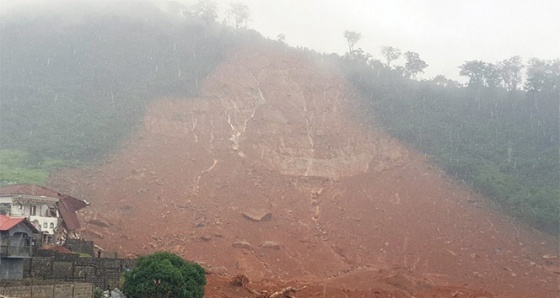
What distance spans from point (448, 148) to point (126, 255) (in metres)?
25.0

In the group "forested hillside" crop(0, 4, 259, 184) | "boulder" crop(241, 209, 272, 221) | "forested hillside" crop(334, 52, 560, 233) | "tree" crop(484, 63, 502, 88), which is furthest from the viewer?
"tree" crop(484, 63, 502, 88)

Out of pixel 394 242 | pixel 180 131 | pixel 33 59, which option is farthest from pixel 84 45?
pixel 394 242

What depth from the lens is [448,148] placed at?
138ft

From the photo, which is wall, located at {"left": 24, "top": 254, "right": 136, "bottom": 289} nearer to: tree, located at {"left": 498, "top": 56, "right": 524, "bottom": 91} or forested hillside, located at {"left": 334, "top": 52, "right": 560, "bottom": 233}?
forested hillside, located at {"left": 334, "top": 52, "right": 560, "bottom": 233}

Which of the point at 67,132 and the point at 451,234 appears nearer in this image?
the point at 451,234

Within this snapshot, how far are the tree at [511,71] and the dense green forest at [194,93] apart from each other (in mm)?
104

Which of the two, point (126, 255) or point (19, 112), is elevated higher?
point (19, 112)

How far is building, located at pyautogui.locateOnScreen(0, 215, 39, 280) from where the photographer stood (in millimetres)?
18297

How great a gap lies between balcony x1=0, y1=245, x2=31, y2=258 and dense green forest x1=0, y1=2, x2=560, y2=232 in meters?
12.7

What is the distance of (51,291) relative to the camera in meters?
15.9

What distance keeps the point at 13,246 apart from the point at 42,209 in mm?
6516

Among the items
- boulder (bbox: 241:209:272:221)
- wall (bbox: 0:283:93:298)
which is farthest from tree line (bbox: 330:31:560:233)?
wall (bbox: 0:283:93:298)

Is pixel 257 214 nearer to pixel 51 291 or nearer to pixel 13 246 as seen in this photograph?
pixel 13 246

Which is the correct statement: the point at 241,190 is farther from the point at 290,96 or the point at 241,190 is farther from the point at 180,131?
the point at 290,96
